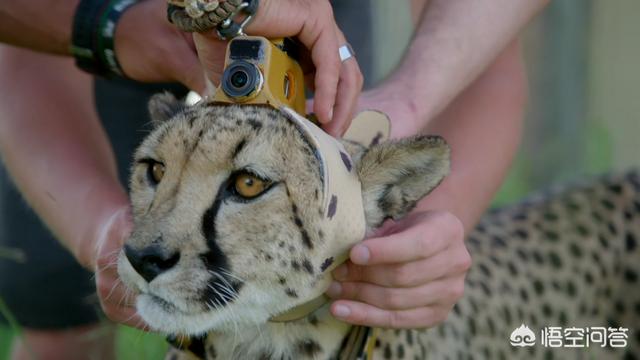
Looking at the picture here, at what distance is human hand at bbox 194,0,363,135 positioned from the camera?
1.64 meters

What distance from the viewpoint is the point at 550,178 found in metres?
5.23

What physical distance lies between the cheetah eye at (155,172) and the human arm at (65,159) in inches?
9.4

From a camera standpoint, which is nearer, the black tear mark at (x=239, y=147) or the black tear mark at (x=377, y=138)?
the black tear mark at (x=239, y=147)

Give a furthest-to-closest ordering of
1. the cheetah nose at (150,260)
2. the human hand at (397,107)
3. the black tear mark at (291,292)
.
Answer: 1. the human hand at (397,107)
2. the black tear mark at (291,292)
3. the cheetah nose at (150,260)

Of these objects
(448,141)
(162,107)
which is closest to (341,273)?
(162,107)

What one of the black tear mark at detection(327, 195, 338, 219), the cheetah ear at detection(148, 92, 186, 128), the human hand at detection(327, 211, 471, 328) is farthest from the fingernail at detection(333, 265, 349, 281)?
the cheetah ear at detection(148, 92, 186, 128)

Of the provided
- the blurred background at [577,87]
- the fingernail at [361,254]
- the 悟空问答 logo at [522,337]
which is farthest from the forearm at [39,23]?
the blurred background at [577,87]

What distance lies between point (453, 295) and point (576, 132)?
383 cm

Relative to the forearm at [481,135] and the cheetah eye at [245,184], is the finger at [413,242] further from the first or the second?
the forearm at [481,135]

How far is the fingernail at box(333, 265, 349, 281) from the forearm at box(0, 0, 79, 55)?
2.47ft

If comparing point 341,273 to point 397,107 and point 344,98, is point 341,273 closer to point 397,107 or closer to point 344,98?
point 344,98

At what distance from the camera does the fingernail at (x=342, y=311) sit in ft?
5.54

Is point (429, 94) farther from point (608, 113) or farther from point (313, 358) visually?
point (608, 113)

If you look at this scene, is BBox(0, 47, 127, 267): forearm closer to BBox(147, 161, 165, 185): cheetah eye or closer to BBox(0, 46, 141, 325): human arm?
BBox(0, 46, 141, 325): human arm
